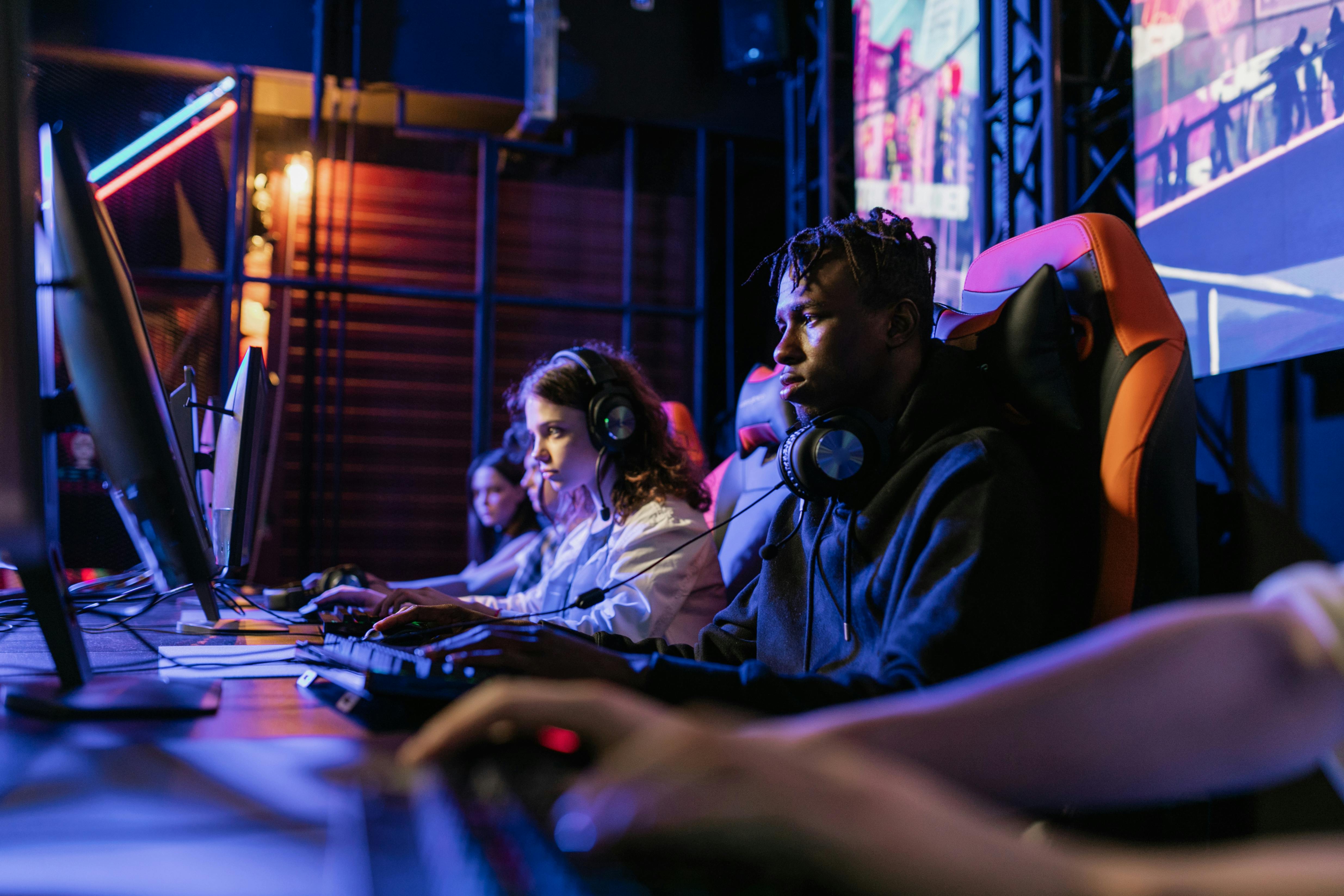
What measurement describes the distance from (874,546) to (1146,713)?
0.62 m

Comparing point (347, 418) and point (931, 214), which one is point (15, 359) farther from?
point (347, 418)

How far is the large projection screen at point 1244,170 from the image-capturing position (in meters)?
1.86

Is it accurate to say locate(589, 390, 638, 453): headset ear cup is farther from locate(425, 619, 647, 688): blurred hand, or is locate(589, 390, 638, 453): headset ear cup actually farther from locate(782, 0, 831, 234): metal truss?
locate(782, 0, 831, 234): metal truss

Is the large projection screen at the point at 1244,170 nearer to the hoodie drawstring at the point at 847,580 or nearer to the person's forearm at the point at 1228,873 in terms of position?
the hoodie drawstring at the point at 847,580

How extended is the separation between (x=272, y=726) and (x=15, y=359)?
33 cm

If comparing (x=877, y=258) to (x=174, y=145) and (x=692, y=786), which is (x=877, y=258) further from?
(x=174, y=145)

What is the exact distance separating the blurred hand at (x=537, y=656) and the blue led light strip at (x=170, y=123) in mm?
4373

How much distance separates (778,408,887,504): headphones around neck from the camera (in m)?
1.03

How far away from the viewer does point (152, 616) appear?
1.67 meters

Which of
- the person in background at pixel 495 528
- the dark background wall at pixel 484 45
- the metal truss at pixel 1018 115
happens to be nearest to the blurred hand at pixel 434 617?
the person in background at pixel 495 528

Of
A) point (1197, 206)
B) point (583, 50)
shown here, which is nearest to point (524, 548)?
point (1197, 206)

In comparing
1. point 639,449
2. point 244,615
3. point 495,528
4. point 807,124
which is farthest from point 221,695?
point 807,124

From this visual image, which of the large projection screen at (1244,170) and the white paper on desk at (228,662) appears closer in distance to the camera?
the white paper on desk at (228,662)

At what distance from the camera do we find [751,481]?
1941 mm
